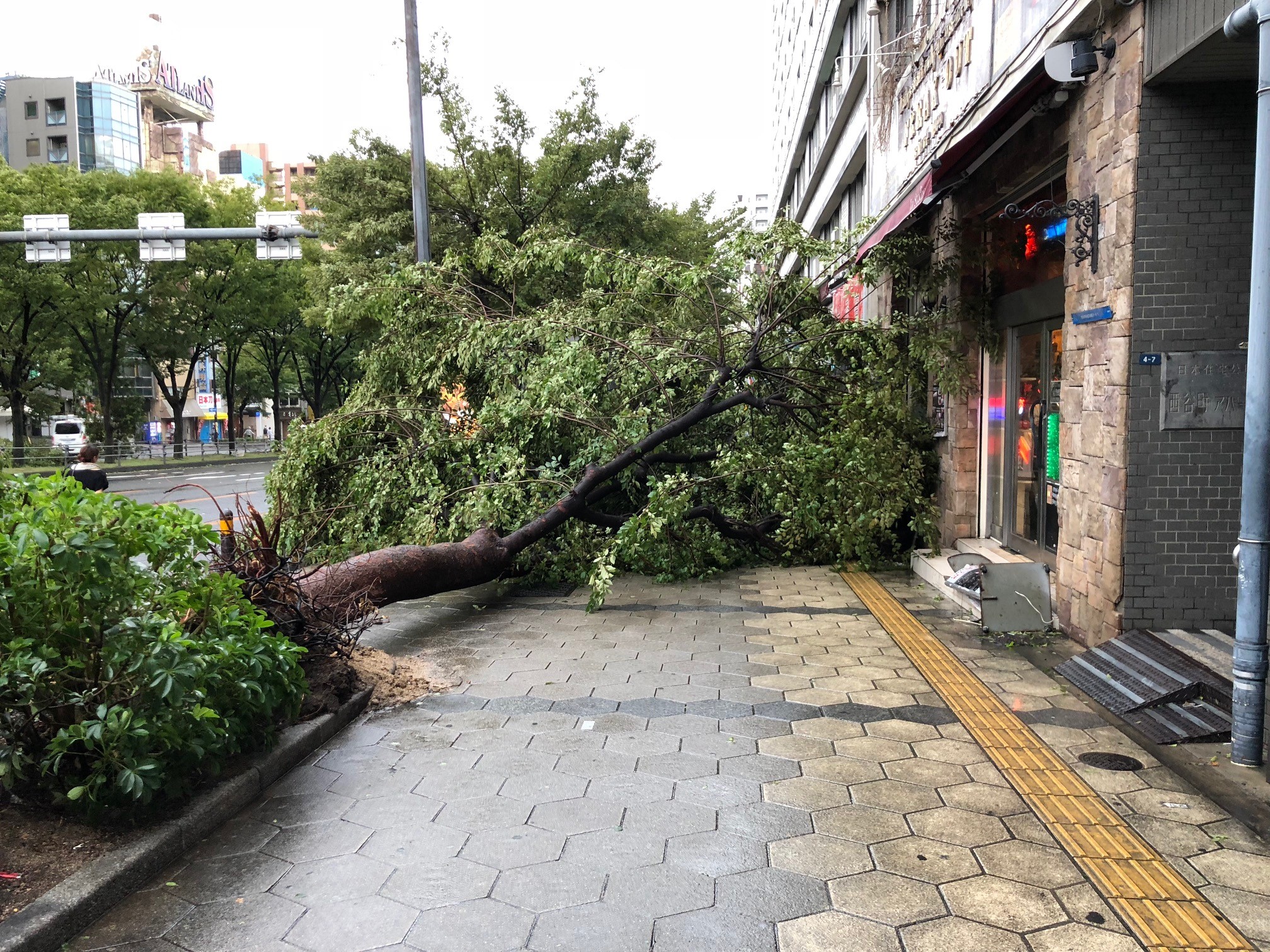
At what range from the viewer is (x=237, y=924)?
9.73ft

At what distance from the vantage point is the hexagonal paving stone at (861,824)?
353cm

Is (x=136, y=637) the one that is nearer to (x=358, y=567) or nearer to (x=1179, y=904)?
(x=358, y=567)

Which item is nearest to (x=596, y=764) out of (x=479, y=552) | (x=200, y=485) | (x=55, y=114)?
(x=479, y=552)

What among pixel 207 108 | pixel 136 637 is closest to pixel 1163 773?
pixel 136 637

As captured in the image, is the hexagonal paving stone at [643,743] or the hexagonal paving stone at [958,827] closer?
the hexagonal paving stone at [958,827]

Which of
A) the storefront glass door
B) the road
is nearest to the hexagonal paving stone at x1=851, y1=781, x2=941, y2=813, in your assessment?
the storefront glass door

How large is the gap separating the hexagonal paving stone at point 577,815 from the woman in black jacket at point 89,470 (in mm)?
8444

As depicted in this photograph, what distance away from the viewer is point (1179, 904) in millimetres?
2998

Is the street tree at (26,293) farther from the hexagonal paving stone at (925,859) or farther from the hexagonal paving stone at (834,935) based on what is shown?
the hexagonal paving stone at (834,935)

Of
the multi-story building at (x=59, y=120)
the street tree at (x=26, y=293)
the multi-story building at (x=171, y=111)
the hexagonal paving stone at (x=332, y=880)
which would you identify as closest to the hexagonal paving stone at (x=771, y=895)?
the hexagonal paving stone at (x=332, y=880)

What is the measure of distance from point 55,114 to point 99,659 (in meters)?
82.8

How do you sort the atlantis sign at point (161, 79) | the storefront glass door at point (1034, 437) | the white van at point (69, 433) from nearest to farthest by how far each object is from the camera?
the storefront glass door at point (1034, 437) → the white van at point (69, 433) → the atlantis sign at point (161, 79)

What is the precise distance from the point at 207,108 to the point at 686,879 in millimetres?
111543

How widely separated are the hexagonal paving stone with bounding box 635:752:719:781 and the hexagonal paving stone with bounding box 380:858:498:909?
1116 mm
